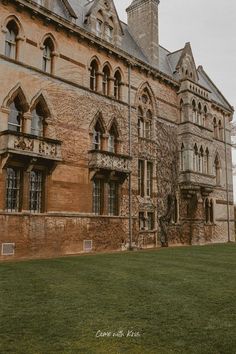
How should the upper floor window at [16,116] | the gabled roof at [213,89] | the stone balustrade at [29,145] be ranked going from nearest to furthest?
1. the stone balustrade at [29,145]
2. the upper floor window at [16,116]
3. the gabled roof at [213,89]

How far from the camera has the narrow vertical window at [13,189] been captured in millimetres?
16016

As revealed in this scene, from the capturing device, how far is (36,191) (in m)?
17.1

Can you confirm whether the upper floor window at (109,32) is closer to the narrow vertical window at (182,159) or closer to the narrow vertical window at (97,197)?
the narrow vertical window at (97,197)

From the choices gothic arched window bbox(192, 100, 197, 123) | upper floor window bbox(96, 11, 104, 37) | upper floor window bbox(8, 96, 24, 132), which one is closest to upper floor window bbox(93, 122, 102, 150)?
upper floor window bbox(8, 96, 24, 132)

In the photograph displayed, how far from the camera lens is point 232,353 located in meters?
4.12

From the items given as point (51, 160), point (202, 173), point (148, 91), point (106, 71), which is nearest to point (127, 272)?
point (51, 160)

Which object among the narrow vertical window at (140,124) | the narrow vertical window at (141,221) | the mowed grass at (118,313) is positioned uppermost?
the narrow vertical window at (140,124)

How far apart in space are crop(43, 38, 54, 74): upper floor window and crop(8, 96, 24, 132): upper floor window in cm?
258

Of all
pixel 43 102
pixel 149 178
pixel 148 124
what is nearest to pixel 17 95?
pixel 43 102

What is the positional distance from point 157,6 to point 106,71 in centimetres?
947

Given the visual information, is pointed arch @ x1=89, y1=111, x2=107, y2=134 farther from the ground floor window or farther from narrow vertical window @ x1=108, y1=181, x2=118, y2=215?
the ground floor window

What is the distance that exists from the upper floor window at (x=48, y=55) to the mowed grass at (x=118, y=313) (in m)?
11.9

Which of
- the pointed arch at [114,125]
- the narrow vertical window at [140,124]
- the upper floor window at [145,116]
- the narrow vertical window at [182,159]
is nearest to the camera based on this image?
the pointed arch at [114,125]

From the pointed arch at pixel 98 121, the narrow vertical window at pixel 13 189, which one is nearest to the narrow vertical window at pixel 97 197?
the pointed arch at pixel 98 121
